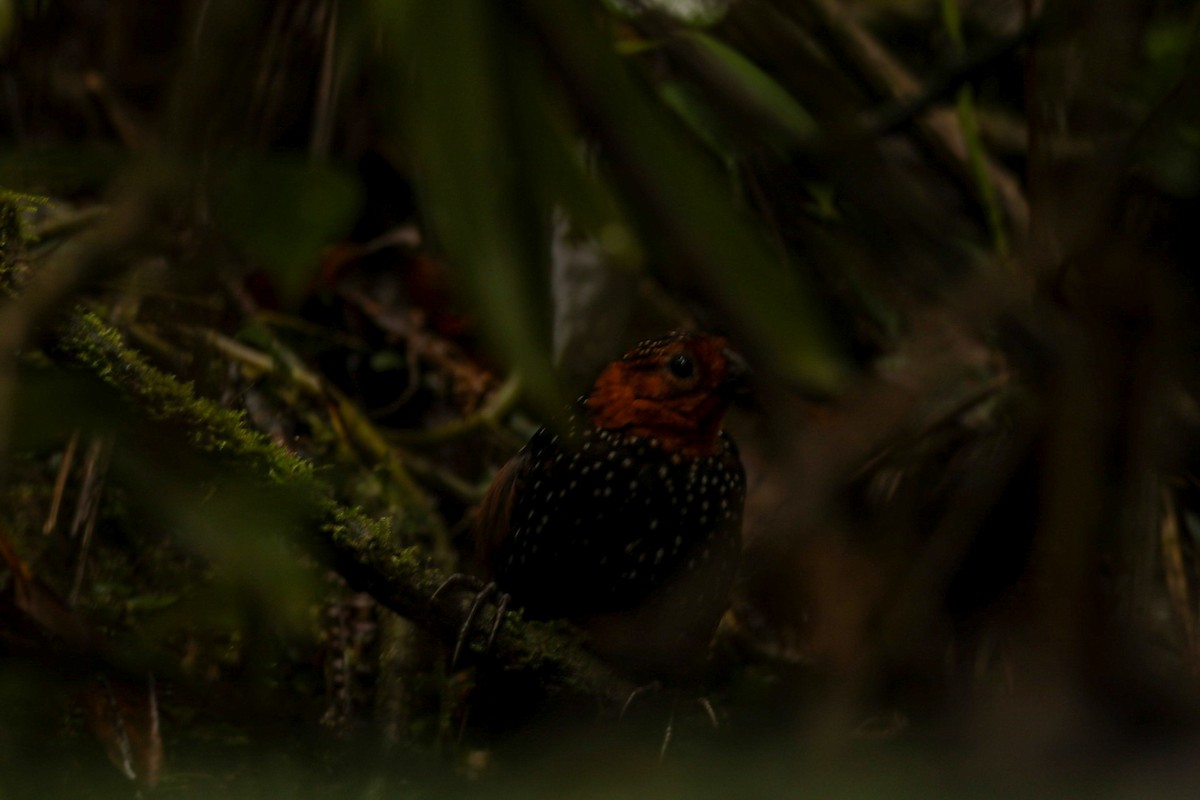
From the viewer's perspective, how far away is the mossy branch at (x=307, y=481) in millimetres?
1297

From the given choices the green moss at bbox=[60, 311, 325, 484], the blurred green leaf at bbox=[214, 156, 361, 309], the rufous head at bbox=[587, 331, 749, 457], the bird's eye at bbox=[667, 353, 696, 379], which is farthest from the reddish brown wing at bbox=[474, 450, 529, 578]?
the blurred green leaf at bbox=[214, 156, 361, 309]

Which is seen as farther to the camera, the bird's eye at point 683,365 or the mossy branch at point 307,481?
the bird's eye at point 683,365

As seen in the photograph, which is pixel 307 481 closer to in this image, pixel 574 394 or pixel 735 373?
pixel 574 394

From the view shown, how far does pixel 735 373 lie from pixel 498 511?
387 mm

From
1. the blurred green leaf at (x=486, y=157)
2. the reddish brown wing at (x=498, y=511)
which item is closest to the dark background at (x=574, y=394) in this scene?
the blurred green leaf at (x=486, y=157)

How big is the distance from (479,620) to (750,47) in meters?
1.35

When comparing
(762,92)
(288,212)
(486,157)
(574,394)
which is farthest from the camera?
(762,92)

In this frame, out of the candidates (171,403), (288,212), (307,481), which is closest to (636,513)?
(307,481)

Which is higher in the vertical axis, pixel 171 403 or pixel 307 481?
pixel 171 403

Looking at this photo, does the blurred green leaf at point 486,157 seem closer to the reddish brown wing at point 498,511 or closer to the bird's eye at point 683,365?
the bird's eye at point 683,365

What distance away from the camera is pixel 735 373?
1564 millimetres

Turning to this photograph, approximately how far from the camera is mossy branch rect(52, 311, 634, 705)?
1.30 meters

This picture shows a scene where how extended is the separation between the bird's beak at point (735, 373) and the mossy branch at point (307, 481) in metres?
0.40

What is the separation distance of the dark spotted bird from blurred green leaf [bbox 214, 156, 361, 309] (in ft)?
1.71
